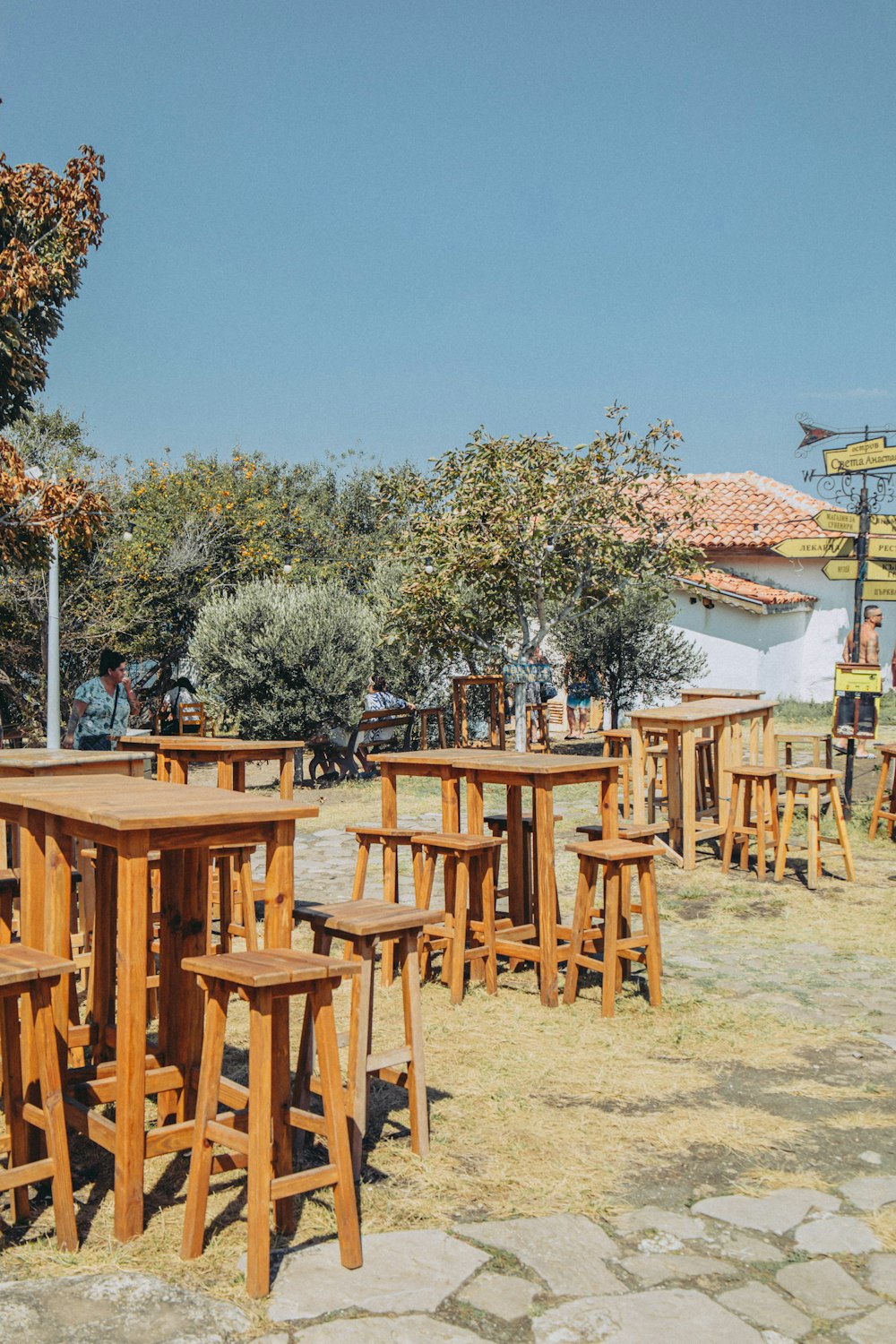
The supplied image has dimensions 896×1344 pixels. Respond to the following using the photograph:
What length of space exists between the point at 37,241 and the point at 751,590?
813 inches

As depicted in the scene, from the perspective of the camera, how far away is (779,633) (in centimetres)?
2967

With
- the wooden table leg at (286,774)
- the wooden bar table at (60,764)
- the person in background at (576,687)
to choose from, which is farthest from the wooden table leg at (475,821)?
the person in background at (576,687)

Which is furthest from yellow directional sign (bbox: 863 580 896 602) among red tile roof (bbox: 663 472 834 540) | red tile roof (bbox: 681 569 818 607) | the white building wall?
red tile roof (bbox: 663 472 834 540)

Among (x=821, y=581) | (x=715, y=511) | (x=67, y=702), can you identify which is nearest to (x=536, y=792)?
(x=67, y=702)

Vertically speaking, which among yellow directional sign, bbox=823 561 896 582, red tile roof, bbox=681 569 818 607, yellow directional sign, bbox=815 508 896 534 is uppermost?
red tile roof, bbox=681 569 818 607

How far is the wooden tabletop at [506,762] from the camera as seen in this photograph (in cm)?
641

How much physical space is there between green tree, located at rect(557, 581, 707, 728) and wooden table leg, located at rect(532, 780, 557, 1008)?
51.8 ft

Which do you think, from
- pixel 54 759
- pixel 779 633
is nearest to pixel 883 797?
pixel 54 759

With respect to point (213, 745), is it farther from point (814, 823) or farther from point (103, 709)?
point (814, 823)

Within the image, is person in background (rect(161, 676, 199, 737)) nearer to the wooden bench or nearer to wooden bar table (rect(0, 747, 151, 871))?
the wooden bench

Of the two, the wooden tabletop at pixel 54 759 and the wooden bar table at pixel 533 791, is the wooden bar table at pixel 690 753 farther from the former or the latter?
the wooden tabletop at pixel 54 759

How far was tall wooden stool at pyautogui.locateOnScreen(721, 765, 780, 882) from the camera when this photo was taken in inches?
404

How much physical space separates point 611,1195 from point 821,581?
28749 millimetres

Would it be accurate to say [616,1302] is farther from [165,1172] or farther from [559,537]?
[559,537]
